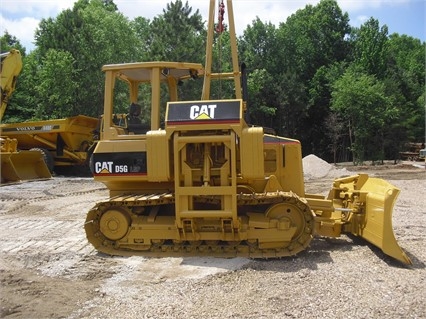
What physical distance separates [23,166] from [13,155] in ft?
2.94

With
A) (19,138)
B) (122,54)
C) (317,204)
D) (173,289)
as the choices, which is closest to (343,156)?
(122,54)

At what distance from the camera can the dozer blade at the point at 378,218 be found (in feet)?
18.1

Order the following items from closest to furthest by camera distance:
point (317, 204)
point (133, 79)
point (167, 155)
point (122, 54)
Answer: point (167, 155) < point (317, 204) < point (133, 79) < point (122, 54)

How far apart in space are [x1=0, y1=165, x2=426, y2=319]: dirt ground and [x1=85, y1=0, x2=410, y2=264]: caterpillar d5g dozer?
10.2 inches

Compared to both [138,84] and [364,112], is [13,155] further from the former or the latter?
[364,112]

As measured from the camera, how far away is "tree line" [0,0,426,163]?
25.9 metres

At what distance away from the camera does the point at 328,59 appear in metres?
40.3

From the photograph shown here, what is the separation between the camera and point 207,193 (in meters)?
5.82

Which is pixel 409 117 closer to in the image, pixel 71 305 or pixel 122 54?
pixel 122 54

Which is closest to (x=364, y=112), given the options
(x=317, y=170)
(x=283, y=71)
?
Answer: (x=283, y=71)

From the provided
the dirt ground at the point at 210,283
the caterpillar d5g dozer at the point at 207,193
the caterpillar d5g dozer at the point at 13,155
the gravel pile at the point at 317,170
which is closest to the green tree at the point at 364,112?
the gravel pile at the point at 317,170

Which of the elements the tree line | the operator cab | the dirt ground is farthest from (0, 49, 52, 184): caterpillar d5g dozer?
the operator cab

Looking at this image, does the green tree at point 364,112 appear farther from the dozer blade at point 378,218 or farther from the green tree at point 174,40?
the dozer blade at point 378,218

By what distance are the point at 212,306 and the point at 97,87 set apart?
23534 millimetres
